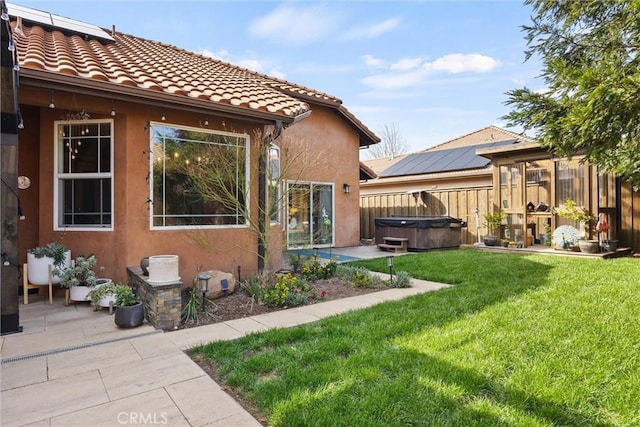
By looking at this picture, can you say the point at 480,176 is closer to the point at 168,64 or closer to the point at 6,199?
the point at 168,64

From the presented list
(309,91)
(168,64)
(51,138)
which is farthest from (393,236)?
(51,138)

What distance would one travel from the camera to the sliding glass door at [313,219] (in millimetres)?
10836

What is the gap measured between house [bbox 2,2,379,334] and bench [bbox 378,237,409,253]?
5.56 meters

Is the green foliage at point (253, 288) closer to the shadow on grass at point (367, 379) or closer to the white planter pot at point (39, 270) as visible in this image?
the shadow on grass at point (367, 379)

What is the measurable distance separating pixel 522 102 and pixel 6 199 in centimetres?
665

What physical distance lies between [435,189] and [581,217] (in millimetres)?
5493

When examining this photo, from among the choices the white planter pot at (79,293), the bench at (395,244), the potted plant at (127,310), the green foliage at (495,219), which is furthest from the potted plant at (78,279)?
the green foliage at (495,219)

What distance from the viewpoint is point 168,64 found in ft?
23.6

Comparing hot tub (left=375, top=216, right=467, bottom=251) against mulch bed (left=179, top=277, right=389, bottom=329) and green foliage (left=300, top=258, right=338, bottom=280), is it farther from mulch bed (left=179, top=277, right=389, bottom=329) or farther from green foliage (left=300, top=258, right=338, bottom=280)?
mulch bed (left=179, top=277, right=389, bottom=329)

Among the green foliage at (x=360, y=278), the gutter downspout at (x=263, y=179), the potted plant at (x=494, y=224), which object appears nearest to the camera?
the gutter downspout at (x=263, y=179)

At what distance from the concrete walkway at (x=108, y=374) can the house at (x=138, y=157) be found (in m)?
1.43

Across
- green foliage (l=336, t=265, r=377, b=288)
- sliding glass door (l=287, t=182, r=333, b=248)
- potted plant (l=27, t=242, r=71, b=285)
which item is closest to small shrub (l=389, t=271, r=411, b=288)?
green foliage (l=336, t=265, r=377, b=288)

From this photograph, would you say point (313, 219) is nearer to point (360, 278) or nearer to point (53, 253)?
point (360, 278)

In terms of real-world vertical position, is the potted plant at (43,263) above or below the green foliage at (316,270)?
above
